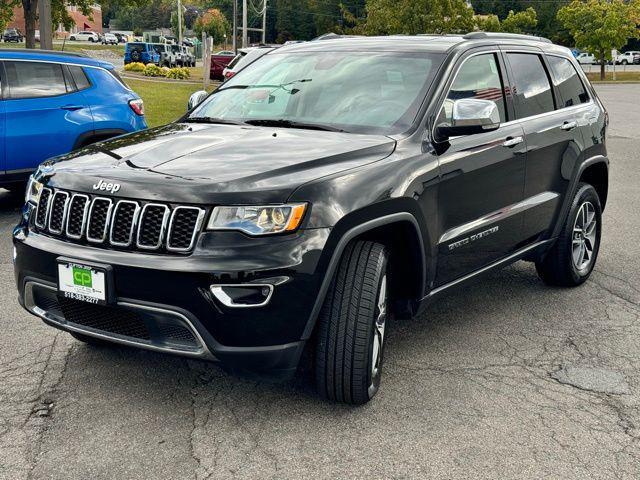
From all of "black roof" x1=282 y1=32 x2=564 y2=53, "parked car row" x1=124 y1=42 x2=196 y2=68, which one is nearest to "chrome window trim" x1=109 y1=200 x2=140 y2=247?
"black roof" x1=282 y1=32 x2=564 y2=53

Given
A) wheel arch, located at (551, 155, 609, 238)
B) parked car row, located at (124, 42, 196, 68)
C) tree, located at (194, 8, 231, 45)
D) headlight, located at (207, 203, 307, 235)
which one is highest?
headlight, located at (207, 203, 307, 235)

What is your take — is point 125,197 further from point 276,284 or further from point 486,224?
point 486,224

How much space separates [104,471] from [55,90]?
20.5 ft

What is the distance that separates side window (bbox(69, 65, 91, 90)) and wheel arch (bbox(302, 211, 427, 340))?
5798 mm

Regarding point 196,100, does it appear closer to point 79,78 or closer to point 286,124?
point 286,124

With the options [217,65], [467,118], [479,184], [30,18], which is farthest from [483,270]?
[217,65]

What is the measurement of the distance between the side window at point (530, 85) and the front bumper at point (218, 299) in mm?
2359

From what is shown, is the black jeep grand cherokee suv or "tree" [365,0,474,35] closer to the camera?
the black jeep grand cherokee suv

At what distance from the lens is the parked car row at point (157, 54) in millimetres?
56375

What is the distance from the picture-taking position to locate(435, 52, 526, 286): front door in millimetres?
4352

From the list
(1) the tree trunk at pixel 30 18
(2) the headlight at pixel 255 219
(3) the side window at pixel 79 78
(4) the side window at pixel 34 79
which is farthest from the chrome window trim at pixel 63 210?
(1) the tree trunk at pixel 30 18

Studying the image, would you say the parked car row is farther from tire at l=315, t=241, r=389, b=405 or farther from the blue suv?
tire at l=315, t=241, r=389, b=405

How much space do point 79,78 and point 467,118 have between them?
586 cm

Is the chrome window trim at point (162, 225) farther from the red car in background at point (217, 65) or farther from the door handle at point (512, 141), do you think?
the red car in background at point (217, 65)
